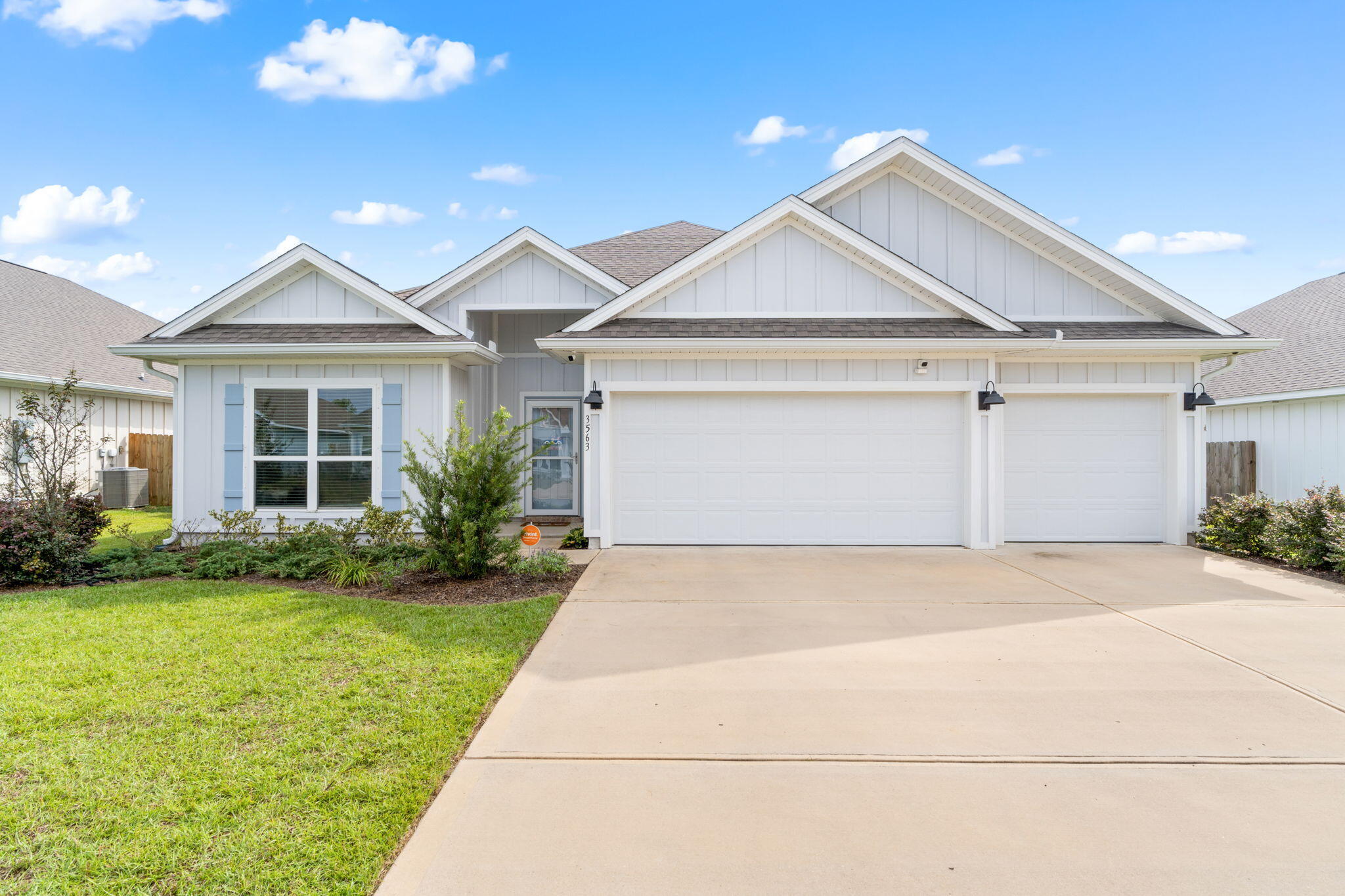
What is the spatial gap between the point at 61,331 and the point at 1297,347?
27821 millimetres

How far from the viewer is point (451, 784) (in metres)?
3.28

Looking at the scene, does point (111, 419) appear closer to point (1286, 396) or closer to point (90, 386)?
point (90, 386)

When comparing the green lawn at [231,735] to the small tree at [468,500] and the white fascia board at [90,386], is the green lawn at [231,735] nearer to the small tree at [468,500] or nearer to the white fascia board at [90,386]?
the small tree at [468,500]

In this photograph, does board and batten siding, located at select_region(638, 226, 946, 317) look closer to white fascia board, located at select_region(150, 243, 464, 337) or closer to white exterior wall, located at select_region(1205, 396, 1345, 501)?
Result: white fascia board, located at select_region(150, 243, 464, 337)

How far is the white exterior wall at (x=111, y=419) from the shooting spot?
13992 mm

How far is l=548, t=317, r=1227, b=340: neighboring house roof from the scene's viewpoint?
31.0 feet

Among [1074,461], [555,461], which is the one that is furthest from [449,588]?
[1074,461]

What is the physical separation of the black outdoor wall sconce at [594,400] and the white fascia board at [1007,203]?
15.2 feet

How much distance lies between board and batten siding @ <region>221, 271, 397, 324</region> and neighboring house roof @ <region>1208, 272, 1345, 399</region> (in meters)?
13.7

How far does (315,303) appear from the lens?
34.4ft

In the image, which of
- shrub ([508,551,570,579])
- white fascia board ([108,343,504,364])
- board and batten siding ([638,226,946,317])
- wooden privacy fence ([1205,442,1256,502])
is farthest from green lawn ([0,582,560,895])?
wooden privacy fence ([1205,442,1256,502])

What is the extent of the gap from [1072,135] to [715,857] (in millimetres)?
17567

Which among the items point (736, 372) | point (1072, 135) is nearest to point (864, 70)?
point (1072, 135)

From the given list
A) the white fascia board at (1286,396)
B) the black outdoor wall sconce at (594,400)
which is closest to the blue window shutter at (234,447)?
the black outdoor wall sconce at (594,400)
